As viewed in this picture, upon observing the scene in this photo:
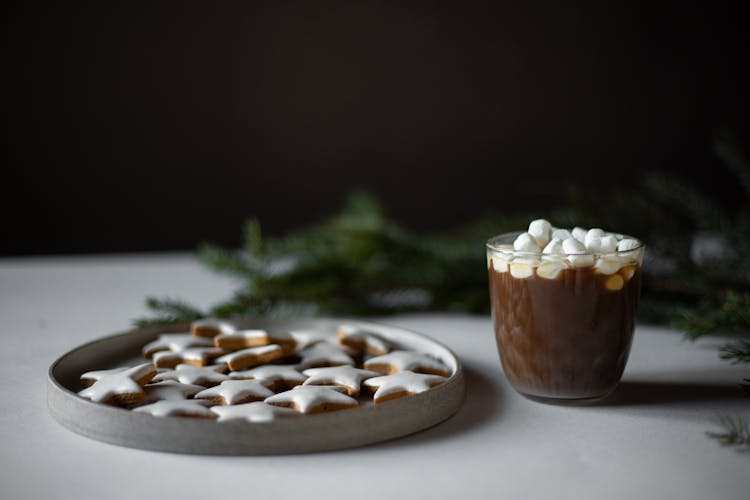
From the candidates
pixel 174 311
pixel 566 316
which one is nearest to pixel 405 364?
pixel 566 316

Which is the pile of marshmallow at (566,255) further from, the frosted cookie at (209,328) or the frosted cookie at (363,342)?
the frosted cookie at (209,328)

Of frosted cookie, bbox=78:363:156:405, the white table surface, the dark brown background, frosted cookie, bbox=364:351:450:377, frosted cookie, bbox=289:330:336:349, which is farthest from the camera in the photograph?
the dark brown background

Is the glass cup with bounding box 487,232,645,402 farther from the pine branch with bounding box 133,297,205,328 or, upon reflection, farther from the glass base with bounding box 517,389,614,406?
the pine branch with bounding box 133,297,205,328

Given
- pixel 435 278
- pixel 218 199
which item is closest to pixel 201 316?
pixel 435 278

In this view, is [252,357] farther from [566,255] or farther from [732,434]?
[732,434]

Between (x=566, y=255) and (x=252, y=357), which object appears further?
(x=252, y=357)

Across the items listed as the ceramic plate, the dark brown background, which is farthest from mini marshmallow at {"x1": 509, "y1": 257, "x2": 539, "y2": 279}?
the dark brown background
